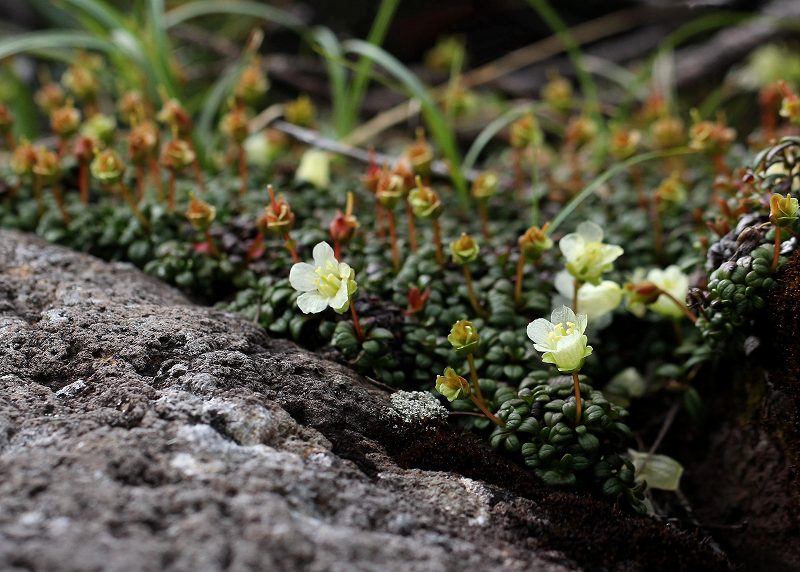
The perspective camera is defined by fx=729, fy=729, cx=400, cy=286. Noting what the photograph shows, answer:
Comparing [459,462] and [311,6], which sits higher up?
[311,6]

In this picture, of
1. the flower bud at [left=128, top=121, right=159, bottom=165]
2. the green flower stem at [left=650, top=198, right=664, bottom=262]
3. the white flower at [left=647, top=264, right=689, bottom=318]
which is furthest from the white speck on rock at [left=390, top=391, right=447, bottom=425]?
the flower bud at [left=128, top=121, right=159, bottom=165]

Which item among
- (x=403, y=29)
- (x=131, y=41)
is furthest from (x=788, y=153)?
(x=403, y=29)

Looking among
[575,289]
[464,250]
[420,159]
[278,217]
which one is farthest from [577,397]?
[420,159]

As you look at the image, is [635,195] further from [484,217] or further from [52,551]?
[52,551]

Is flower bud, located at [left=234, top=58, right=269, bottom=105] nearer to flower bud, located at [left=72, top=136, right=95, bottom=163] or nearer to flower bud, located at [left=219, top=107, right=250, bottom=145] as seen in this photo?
flower bud, located at [left=219, top=107, right=250, bottom=145]

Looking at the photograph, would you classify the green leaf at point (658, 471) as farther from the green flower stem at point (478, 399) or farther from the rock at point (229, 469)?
the green flower stem at point (478, 399)
